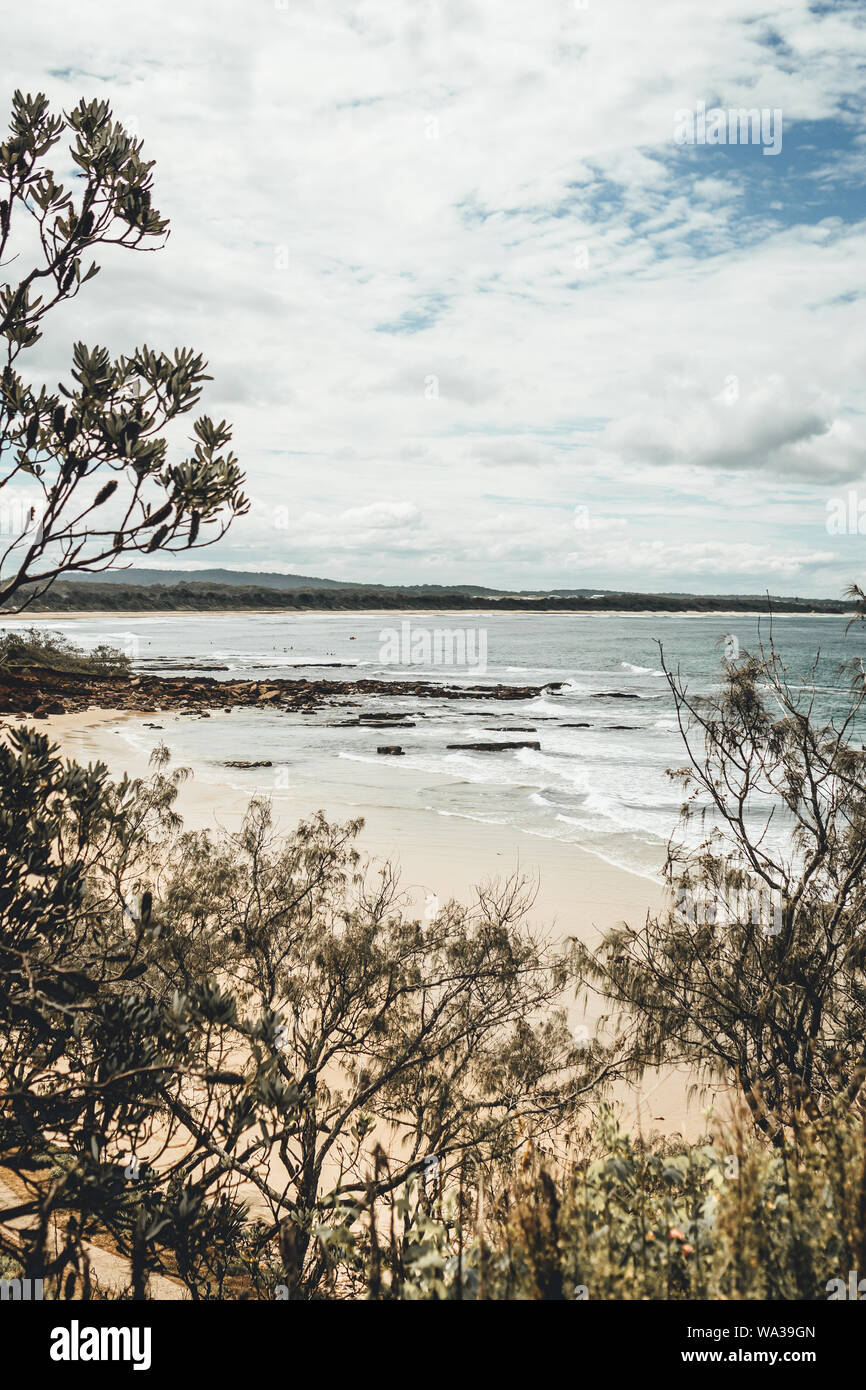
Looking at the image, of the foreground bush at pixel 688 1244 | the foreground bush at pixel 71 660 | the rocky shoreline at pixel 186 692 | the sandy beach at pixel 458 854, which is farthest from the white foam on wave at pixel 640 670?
the foreground bush at pixel 688 1244

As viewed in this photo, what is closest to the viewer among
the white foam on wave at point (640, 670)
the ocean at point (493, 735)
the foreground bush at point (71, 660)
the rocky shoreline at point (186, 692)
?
the ocean at point (493, 735)

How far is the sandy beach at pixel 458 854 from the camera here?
11.9 m

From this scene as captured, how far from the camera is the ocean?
25.3 meters

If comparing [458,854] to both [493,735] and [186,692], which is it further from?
[186,692]

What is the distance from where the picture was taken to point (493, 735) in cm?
4041

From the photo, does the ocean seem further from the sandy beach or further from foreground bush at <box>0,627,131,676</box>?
foreground bush at <box>0,627,131,676</box>

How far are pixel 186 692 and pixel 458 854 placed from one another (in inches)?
1399

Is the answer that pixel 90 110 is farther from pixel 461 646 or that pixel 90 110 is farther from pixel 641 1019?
pixel 461 646

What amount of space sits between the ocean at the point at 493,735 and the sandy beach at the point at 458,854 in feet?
2.26

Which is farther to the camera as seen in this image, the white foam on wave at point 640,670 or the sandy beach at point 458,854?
the white foam on wave at point 640,670

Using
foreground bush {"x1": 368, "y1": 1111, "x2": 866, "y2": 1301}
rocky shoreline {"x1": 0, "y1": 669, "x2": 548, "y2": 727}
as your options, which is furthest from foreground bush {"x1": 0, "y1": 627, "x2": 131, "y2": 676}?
foreground bush {"x1": 368, "y1": 1111, "x2": 866, "y2": 1301}

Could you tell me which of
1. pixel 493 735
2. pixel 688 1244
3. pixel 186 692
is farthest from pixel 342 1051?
pixel 186 692

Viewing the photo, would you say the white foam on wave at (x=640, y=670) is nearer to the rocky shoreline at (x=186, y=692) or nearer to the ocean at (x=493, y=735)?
the ocean at (x=493, y=735)
